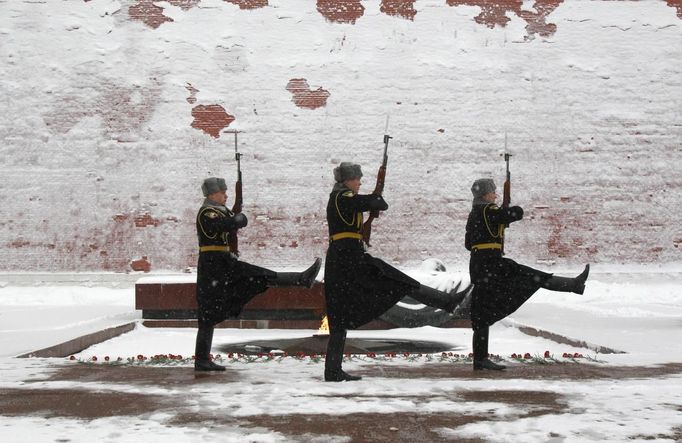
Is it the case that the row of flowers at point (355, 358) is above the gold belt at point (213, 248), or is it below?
below

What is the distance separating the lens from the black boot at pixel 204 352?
5.33 m

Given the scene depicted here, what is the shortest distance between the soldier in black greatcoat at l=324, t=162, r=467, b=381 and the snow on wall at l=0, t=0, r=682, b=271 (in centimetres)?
866

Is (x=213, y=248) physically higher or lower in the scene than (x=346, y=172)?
lower

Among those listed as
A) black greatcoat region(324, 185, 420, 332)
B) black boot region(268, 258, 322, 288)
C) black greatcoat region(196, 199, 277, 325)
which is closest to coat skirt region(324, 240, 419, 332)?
black greatcoat region(324, 185, 420, 332)

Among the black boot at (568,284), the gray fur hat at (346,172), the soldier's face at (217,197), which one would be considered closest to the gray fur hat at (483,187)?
the black boot at (568,284)

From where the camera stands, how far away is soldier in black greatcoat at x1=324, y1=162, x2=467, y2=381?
498 centimetres

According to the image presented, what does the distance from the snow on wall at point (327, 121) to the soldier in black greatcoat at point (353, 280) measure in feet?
28.4

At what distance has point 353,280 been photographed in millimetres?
5023

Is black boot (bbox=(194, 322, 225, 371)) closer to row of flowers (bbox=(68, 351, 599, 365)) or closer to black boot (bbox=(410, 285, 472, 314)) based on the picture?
row of flowers (bbox=(68, 351, 599, 365))

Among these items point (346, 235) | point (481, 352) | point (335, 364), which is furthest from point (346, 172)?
point (481, 352)

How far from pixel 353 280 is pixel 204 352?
1.17 meters

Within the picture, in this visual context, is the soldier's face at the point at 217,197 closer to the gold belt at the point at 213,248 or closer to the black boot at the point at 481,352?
the gold belt at the point at 213,248

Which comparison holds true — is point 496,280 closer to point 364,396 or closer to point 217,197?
point 364,396

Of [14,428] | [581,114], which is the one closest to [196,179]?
[581,114]
